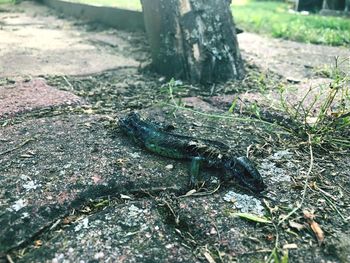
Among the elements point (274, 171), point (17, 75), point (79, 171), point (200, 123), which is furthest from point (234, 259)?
point (17, 75)

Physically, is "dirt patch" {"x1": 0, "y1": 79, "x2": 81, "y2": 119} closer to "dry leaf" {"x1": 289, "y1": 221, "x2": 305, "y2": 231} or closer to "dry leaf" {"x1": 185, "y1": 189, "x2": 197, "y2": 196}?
"dry leaf" {"x1": 185, "y1": 189, "x2": 197, "y2": 196}

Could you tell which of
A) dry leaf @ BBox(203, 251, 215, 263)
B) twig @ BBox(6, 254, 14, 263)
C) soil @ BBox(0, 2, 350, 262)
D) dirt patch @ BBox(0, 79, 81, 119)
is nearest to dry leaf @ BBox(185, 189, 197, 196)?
soil @ BBox(0, 2, 350, 262)

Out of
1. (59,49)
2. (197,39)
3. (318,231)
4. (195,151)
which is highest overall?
(197,39)

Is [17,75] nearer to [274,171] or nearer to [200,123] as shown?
[200,123]

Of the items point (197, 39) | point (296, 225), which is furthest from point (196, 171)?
point (197, 39)

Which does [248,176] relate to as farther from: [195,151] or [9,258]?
[9,258]

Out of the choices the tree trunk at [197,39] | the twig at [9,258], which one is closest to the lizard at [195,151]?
the twig at [9,258]
